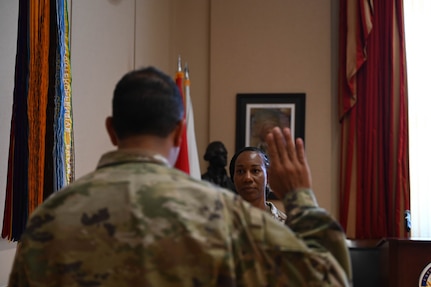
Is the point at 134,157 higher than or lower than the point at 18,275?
higher

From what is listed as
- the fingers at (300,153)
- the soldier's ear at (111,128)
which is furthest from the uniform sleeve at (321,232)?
the soldier's ear at (111,128)

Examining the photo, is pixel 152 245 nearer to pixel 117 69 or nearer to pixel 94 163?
pixel 94 163

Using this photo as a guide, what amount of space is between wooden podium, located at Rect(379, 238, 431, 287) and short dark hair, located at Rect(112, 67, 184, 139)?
2.39 m

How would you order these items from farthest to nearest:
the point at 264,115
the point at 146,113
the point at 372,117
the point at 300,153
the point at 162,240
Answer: the point at 264,115 < the point at 372,117 < the point at 300,153 < the point at 146,113 < the point at 162,240

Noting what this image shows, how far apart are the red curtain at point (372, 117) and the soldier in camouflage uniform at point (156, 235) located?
182 inches

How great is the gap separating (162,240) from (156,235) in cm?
2

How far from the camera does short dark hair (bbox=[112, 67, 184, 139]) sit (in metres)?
1.29

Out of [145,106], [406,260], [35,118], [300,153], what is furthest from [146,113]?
[406,260]

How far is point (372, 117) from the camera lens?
582 centimetres

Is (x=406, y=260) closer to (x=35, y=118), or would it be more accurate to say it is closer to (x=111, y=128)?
(x=35, y=118)

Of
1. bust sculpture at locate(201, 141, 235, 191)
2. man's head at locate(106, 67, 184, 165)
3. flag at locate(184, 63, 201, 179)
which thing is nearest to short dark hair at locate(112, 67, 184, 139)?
man's head at locate(106, 67, 184, 165)

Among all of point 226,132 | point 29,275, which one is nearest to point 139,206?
point 29,275

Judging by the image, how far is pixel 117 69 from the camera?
4812 mm

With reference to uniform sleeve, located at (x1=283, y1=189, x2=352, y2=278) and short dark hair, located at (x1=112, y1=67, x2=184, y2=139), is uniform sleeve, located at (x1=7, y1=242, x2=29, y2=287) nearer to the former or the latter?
short dark hair, located at (x1=112, y1=67, x2=184, y2=139)
